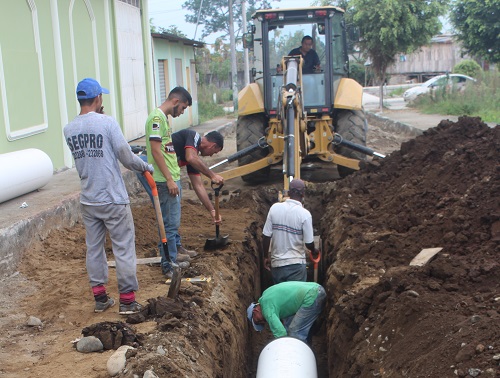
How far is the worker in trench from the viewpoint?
686 centimetres

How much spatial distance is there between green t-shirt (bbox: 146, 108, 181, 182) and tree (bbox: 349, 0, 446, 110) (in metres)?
20.8

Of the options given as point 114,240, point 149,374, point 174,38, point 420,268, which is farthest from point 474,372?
point 174,38

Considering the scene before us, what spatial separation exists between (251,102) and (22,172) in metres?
4.28

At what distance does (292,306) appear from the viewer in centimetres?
629

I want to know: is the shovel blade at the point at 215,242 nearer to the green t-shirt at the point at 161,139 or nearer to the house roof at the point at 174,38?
the green t-shirt at the point at 161,139

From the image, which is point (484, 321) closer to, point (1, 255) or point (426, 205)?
point (426, 205)

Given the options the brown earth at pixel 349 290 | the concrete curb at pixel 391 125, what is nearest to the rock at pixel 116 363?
the brown earth at pixel 349 290

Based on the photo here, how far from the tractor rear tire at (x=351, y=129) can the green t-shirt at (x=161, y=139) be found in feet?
17.9

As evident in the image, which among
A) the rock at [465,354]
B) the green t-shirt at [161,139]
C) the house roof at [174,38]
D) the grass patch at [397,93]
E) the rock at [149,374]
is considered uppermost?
the house roof at [174,38]

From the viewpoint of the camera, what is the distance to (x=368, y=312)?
5.52 m

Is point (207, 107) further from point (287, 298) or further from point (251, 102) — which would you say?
point (287, 298)

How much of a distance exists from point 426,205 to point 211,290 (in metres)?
3.09

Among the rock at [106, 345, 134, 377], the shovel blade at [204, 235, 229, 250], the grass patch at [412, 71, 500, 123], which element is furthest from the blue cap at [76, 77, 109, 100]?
the grass patch at [412, 71, 500, 123]

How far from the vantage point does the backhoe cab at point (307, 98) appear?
1102cm
